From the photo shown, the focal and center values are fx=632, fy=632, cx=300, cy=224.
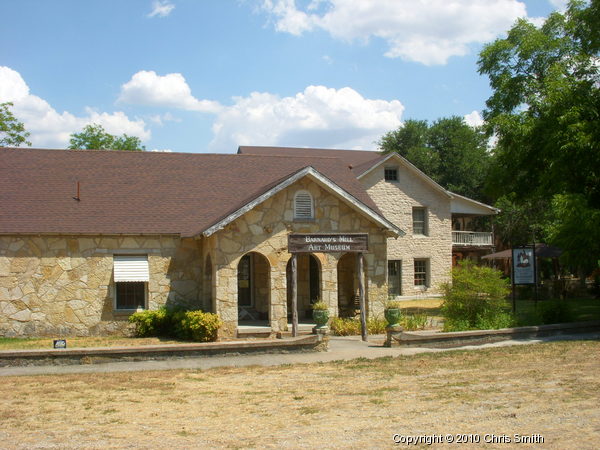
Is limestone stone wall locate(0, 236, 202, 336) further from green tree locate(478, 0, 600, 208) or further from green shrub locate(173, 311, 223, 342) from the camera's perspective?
green tree locate(478, 0, 600, 208)

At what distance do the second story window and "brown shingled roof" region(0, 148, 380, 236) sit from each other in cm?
1093

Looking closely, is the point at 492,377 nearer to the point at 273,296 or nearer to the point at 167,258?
the point at 273,296

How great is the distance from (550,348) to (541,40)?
52.0 feet

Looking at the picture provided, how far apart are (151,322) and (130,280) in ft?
4.74

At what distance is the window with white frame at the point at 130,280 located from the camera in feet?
61.0

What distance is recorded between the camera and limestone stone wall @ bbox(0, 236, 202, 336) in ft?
59.6

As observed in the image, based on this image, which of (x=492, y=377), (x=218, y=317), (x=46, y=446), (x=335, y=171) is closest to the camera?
(x=46, y=446)

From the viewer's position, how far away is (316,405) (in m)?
9.27

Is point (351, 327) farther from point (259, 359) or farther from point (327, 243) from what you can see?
point (259, 359)

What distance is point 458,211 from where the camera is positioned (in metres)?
39.5

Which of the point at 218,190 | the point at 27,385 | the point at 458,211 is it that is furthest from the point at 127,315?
the point at 458,211

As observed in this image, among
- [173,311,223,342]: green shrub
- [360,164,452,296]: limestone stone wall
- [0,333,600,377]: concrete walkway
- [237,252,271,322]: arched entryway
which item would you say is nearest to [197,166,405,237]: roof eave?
[173,311,223,342]: green shrub

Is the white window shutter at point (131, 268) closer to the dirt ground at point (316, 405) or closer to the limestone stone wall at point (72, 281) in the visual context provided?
the limestone stone wall at point (72, 281)

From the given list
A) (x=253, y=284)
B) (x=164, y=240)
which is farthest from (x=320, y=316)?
(x=164, y=240)
